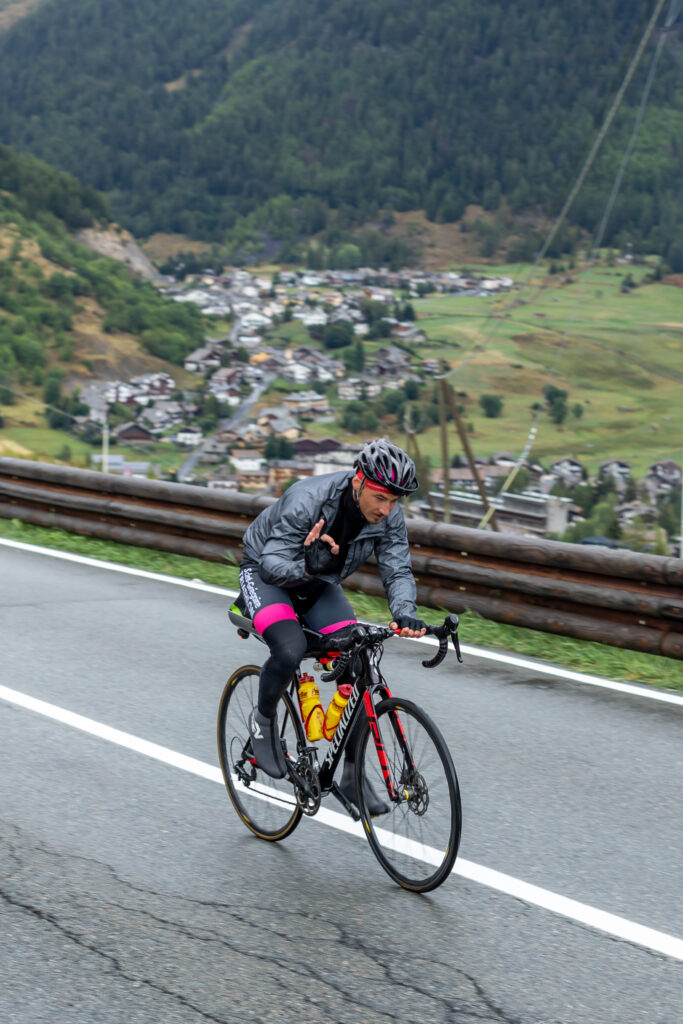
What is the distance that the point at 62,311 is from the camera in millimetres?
109562

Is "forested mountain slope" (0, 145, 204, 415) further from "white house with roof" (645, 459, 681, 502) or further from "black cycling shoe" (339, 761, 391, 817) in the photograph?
"black cycling shoe" (339, 761, 391, 817)

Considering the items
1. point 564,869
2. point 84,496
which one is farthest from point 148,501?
point 564,869

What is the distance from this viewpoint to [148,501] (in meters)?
11.4

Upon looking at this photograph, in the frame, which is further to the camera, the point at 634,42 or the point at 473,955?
the point at 634,42

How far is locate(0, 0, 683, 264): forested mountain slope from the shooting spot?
15062 centimetres

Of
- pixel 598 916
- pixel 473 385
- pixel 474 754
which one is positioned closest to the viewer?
pixel 598 916

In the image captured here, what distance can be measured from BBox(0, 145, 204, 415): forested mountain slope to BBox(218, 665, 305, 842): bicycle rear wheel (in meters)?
84.0

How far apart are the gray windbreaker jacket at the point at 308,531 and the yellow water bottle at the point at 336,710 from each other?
1.05ft

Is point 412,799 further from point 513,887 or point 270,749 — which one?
point 270,749

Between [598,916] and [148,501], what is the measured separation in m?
7.90

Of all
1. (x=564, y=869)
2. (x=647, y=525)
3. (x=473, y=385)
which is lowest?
(x=473, y=385)

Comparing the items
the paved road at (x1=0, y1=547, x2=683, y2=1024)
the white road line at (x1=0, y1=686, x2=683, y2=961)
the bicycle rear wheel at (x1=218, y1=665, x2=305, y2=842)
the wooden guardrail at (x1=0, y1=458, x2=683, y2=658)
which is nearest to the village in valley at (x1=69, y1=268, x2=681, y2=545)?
the wooden guardrail at (x1=0, y1=458, x2=683, y2=658)

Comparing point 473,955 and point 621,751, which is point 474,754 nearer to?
point 621,751

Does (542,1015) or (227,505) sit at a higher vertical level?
(542,1015)
